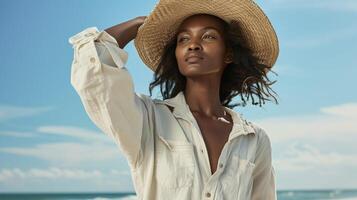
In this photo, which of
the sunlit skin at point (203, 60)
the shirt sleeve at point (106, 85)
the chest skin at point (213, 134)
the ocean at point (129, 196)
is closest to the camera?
the shirt sleeve at point (106, 85)

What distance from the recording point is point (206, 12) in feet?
8.92

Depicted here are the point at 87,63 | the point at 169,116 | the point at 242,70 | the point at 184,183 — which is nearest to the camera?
the point at 87,63

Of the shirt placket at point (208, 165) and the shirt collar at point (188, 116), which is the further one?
the shirt collar at point (188, 116)

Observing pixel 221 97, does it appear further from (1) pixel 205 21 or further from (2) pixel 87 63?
(2) pixel 87 63

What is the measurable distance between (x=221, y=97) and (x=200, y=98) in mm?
300

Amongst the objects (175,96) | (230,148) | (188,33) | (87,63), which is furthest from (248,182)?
(87,63)

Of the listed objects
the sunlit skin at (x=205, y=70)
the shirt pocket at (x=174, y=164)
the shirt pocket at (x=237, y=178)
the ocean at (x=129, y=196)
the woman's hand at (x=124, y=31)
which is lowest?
the ocean at (x=129, y=196)

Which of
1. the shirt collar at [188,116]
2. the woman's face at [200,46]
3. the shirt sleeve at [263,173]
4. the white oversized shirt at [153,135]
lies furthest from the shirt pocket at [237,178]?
the woman's face at [200,46]

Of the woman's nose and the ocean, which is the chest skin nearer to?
the woman's nose

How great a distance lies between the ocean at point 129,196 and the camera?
18031 mm

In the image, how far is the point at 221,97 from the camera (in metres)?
3.01

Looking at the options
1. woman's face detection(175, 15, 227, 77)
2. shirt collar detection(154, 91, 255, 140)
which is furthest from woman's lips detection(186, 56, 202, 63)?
shirt collar detection(154, 91, 255, 140)

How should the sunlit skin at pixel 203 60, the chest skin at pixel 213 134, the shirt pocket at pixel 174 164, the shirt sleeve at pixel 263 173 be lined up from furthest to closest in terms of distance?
the shirt sleeve at pixel 263 173, the sunlit skin at pixel 203 60, the chest skin at pixel 213 134, the shirt pocket at pixel 174 164

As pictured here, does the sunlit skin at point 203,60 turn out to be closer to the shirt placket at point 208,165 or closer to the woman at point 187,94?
the woman at point 187,94
